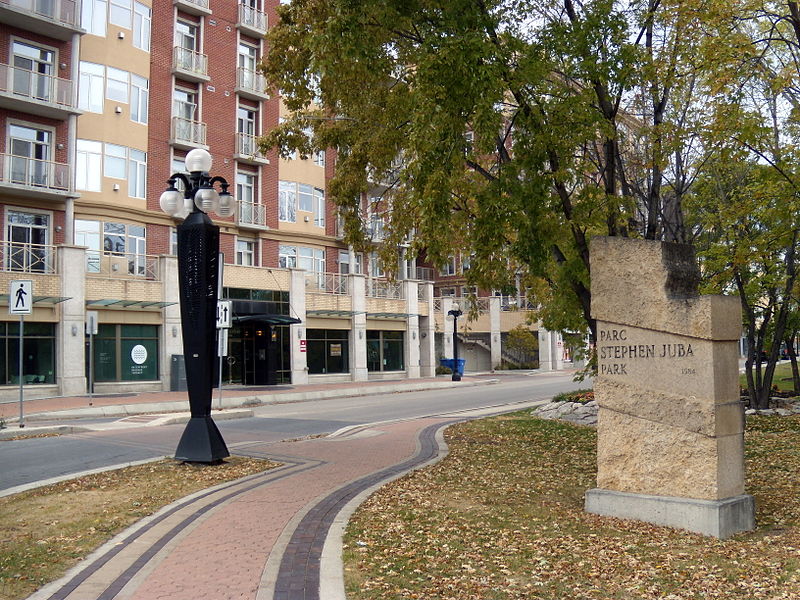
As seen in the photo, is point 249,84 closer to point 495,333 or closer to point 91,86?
point 91,86

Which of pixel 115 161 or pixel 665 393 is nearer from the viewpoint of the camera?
pixel 665 393

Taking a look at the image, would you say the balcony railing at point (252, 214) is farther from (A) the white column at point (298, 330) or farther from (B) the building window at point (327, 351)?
(B) the building window at point (327, 351)

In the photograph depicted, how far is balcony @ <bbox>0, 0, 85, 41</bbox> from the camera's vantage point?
25.8m

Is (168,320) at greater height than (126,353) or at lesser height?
greater

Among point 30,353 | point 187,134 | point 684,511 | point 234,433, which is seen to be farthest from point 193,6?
point 684,511

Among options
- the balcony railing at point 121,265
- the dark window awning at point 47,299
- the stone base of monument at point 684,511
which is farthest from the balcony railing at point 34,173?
the stone base of monument at point 684,511

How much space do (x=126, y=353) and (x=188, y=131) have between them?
10.3 meters

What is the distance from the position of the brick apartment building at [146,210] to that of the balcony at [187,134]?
70 millimetres

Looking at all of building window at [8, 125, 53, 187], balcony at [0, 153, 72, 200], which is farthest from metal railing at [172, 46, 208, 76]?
balcony at [0, 153, 72, 200]

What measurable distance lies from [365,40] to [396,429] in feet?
29.7

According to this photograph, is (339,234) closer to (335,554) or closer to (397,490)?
(397,490)

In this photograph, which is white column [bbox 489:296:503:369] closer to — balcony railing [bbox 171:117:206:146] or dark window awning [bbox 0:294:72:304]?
balcony railing [bbox 171:117:206:146]

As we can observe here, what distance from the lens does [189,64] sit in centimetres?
3284

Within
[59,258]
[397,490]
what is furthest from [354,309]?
[397,490]
